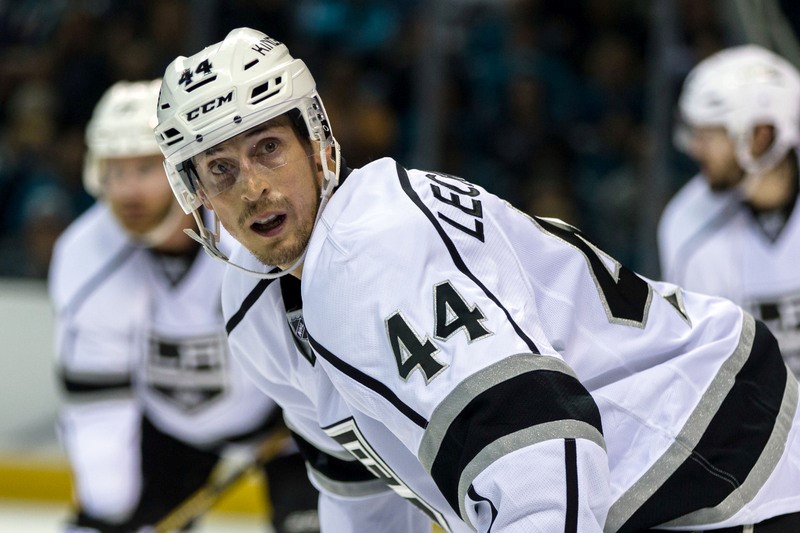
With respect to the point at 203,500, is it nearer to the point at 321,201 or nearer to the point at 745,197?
the point at 745,197

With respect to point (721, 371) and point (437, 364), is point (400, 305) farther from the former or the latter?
point (721, 371)

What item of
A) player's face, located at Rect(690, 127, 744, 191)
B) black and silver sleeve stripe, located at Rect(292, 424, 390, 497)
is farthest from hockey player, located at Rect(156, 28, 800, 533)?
player's face, located at Rect(690, 127, 744, 191)

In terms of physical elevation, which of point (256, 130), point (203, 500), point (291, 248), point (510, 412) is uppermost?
point (256, 130)

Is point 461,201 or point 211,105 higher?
point 211,105

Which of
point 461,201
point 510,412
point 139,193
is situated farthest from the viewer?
point 139,193

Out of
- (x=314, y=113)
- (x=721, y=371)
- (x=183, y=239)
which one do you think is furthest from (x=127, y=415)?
(x=721, y=371)

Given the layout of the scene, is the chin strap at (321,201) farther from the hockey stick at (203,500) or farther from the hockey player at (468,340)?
the hockey stick at (203,500)

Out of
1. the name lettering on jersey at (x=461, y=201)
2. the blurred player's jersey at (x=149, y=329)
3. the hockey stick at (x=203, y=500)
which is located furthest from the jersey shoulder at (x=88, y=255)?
the name lettering on jersey at (x=461, y=201)

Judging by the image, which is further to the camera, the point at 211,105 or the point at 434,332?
the point at 211,105

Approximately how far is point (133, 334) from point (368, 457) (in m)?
1.63

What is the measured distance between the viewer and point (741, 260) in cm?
343

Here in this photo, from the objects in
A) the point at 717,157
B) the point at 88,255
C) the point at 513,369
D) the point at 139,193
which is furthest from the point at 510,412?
the point at 717,157

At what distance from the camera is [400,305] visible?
145 centimetres

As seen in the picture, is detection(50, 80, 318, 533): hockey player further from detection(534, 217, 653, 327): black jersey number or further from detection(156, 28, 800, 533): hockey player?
detection(534, 217, 653, 327): black jersey number
